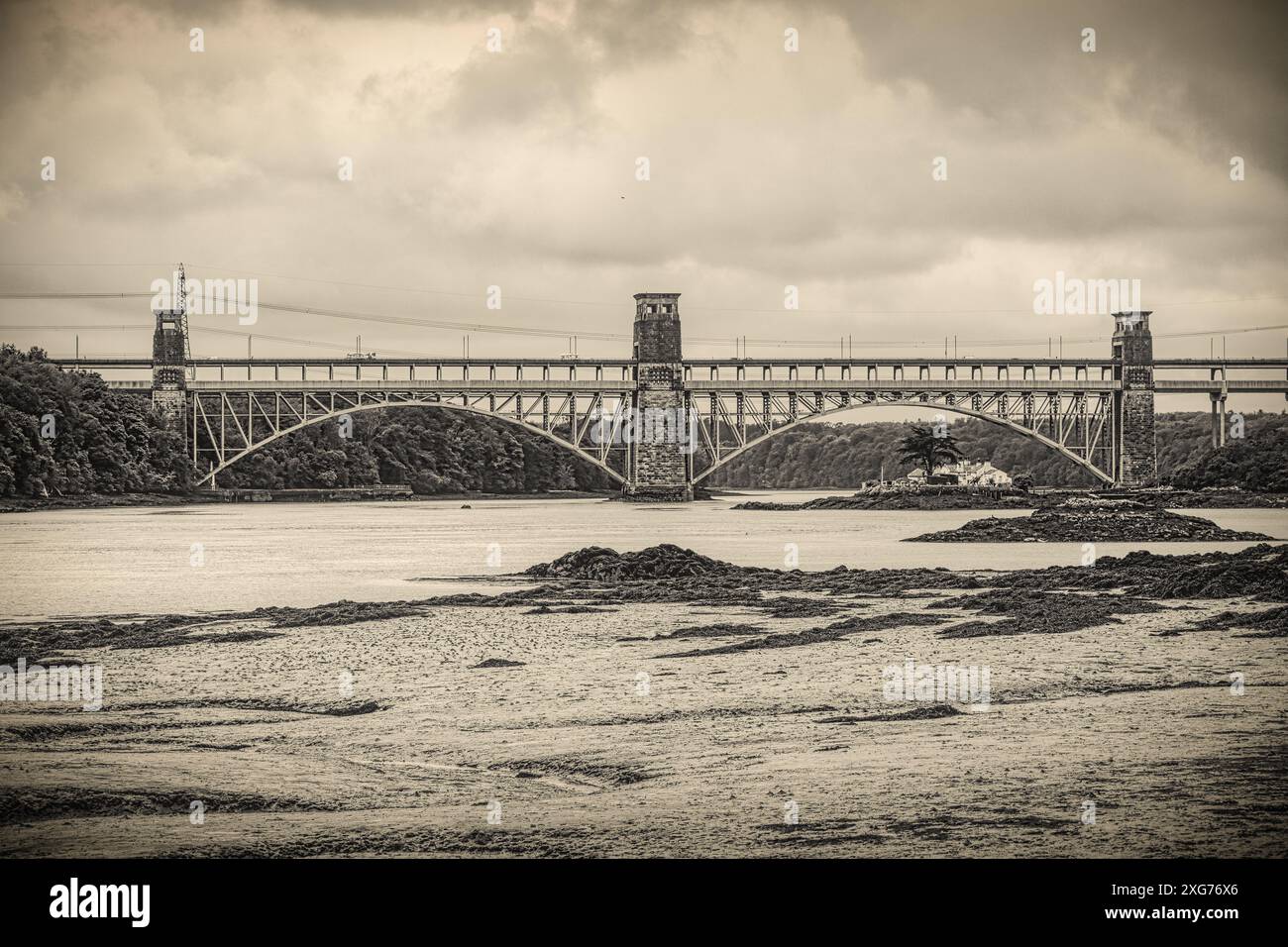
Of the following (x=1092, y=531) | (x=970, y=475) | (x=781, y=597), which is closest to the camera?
(x=781, y=597)

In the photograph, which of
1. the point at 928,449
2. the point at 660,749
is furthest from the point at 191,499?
the point at 660,749

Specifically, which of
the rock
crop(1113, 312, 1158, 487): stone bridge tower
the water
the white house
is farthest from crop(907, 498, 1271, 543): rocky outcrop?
crop(1113, 312, 1158, 487): stone bridge tower

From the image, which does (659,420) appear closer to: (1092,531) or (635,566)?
(1092,531)

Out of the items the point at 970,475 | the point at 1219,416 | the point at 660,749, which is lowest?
the point at 660,749

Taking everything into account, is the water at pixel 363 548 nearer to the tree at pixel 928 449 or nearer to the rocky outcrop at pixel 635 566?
the rocky outcrop at pixel 635 566

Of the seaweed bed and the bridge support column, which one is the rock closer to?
the seaweed bed

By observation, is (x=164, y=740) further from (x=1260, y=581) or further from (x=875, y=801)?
(x=1260, y=581)
